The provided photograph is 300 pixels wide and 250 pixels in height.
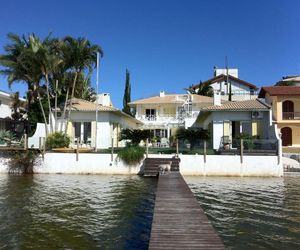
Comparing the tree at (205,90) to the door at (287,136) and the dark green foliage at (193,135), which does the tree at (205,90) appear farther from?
the dark green foliage at (193,135)

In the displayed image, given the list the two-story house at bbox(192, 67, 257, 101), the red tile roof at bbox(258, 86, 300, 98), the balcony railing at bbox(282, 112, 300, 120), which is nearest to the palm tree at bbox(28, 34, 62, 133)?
the red tile roof at bbox(258, 86, 300, 98)

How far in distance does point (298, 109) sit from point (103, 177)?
26755 millimetres

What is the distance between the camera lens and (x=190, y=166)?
77.5ft

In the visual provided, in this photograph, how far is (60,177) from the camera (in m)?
22.8

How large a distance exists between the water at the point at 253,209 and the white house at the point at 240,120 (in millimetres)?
6935

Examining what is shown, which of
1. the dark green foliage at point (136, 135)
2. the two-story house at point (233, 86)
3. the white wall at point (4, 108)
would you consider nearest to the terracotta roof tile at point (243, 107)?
the dark green foliage at point (136, 135)

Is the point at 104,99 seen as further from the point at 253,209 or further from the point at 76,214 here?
the point at 253,209

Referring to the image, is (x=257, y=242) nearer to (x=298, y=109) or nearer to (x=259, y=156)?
(x=259, y=156)

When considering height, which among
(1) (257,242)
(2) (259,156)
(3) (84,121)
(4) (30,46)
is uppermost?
(4) (30,46)

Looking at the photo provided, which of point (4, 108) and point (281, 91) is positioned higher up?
point (281, 91)

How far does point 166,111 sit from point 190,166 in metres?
21.6

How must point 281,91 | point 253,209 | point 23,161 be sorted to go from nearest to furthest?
point 253,209 < point 23,161 < point 281,91

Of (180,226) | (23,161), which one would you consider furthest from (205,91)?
(180,226)

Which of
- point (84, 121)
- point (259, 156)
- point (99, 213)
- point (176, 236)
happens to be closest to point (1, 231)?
point (99, 213)
